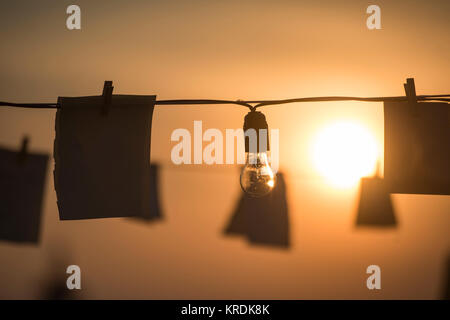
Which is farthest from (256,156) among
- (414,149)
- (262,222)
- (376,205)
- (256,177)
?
(376,205)

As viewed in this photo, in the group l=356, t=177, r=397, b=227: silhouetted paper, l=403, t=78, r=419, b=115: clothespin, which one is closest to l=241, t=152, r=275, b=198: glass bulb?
l=403, t=78, r=419, b=115: clothespin

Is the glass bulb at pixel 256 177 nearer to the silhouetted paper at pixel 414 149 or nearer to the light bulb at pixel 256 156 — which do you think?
the light bulb at pixel 256 156

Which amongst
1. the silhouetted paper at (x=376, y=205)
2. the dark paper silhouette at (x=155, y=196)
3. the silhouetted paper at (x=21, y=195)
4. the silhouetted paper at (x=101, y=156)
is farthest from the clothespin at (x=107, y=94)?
the silhouetted paper at (x=376, y=205)

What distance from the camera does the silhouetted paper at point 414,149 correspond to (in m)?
0.84

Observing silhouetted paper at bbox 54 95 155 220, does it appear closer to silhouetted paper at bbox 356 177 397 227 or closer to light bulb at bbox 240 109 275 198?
light bulb at bbox 240 109 275 198

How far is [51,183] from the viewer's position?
4.44ft

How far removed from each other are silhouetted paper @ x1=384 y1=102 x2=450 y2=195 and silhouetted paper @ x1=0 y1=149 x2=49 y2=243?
29.9 inches

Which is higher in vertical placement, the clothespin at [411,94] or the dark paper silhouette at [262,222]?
the clothespin at [411,94]

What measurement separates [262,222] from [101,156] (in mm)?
638

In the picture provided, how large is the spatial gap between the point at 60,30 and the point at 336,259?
117 cm

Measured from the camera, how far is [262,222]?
1.33 meters

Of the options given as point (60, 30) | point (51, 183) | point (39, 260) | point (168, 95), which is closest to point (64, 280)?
point (39, 260)

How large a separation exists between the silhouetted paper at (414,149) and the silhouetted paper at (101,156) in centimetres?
50

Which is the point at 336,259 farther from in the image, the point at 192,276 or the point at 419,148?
the point at 419,148
